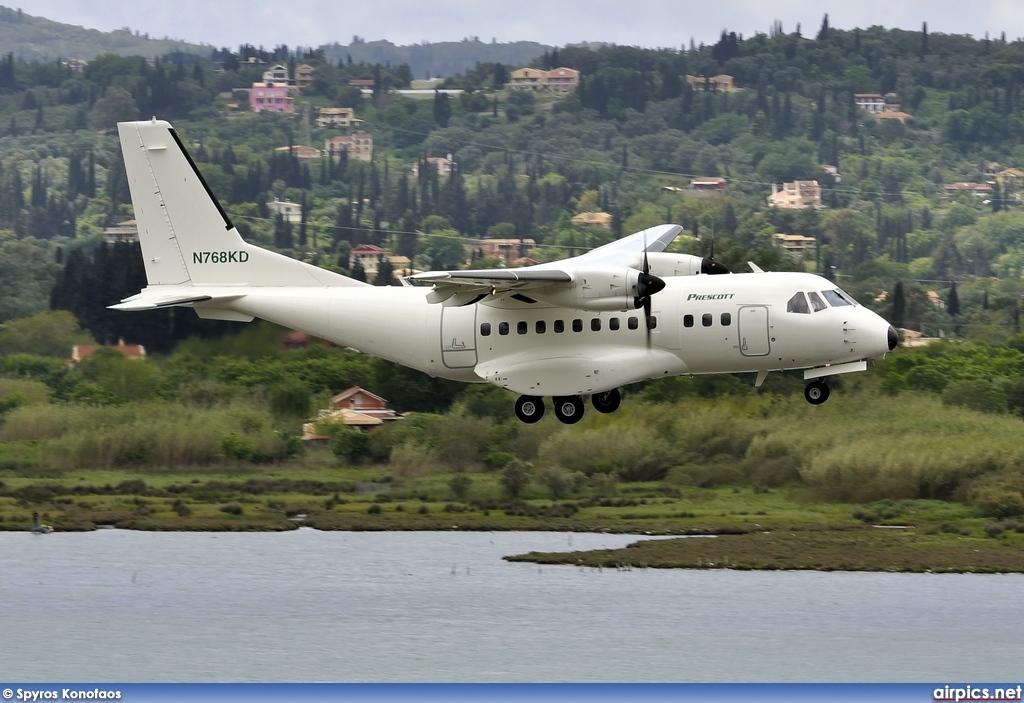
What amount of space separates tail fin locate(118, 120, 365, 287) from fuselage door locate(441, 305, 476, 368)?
2944mm

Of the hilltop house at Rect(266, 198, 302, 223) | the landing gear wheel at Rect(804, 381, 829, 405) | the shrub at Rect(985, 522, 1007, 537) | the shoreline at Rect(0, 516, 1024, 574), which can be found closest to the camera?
the landing gear wheel at Rect(804, 381, 829, 405)


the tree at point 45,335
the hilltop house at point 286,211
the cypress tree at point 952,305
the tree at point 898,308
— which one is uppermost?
the tree at point 45,335

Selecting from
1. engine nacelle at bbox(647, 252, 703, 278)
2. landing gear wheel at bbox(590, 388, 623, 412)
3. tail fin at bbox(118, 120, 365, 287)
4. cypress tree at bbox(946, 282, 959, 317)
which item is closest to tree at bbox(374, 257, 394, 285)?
cypress tree at bbox(946, 282, 959, 317)

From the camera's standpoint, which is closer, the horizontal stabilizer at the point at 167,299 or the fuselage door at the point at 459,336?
the fuselage door at the point at 459,336

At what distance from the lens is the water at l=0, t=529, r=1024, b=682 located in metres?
40.0

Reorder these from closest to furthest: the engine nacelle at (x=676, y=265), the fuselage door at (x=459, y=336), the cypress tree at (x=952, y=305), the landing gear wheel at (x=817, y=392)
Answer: the landing gear wheel at (x=817, y=392) < the fuselage door at (x=459, y=336) < the engine nacelle at (x=676, y=265) < the cypress tree at (x=952, y=305)

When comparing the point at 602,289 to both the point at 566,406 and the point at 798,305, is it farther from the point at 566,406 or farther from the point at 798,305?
the point at 798,305

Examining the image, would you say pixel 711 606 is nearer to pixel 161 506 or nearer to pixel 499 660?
pixel 499 660

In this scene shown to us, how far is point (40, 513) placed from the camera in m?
60.5

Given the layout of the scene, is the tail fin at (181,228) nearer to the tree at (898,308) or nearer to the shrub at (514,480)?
the shrub at (514,480)

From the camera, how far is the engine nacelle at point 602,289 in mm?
30516

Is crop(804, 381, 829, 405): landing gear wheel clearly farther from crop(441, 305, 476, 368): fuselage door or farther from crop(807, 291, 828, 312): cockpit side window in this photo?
crop(441, 305, 476, 368): fuselage door

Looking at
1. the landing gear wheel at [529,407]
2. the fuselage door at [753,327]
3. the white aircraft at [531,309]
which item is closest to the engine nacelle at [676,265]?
the white aircraft at [531,309]

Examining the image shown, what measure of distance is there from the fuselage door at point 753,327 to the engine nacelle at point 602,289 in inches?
83.0
